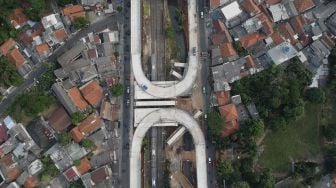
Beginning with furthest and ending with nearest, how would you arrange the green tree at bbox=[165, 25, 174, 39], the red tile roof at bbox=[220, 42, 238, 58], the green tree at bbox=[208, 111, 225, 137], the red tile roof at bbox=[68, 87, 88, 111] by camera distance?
the green tree at bbox=[165, 25, 174, 39] < the red tile roof at bbox=[220, 42, 238, 58] < the red tile roof at bbox=[68, 87, 88, 111] < the green tree at bbox=[208, 111, 225, 137]

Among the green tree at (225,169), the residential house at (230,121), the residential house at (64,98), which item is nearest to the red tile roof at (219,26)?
the residential house at (230,121)

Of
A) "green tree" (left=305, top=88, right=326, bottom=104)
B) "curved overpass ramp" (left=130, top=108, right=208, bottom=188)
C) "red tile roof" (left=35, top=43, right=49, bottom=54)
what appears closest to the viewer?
"green tree" (left=305, top=88, right=326, bottom=104)

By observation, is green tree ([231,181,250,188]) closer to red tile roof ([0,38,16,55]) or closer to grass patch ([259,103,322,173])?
grass patch ([259,103,322,173])

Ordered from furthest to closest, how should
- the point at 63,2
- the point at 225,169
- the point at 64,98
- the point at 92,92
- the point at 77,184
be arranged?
the point at 63,2 → the point at 92,92 → the point at 64,98 → the point at 77,184 → the point at 225,169

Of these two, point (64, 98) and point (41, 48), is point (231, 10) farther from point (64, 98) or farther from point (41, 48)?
point (41, 48)

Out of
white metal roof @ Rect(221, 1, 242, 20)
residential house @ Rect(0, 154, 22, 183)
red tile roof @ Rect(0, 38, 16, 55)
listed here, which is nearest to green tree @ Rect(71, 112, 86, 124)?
residential house @ Rect(0, 154, 22, 183)

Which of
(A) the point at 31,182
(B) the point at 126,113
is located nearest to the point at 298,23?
(B) the point at 126,113

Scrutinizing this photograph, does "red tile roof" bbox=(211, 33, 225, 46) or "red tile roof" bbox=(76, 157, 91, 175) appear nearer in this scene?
"red tile roof" bbox=(76, 157, 91, 175)
